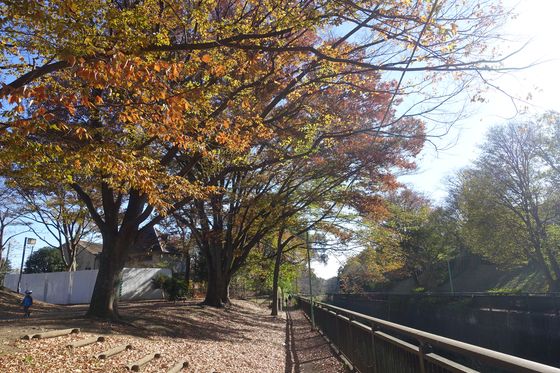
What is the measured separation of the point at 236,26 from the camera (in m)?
8.39

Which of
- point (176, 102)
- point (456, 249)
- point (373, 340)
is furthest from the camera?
point (456, 249)

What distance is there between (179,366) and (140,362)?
86 centimetres

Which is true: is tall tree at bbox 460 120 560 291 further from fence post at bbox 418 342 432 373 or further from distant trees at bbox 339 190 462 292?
fence post at bbox 418 342 432 373

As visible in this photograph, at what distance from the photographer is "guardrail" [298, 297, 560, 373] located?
9.89ft

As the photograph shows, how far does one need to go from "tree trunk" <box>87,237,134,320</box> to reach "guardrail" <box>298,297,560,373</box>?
632cm

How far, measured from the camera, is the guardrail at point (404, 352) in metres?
3.02

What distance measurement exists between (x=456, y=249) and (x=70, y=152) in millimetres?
52179

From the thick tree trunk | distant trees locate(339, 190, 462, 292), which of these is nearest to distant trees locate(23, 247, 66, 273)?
distant trees locate(339, 190, 462, 292)

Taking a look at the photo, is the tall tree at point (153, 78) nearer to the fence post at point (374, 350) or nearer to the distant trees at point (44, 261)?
the fence post at point (374, 350)

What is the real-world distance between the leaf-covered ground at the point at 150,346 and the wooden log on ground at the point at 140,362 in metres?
0.12

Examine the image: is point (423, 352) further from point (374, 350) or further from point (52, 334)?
point (52, 334)

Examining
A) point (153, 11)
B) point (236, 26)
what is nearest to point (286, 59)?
point (236, 26)

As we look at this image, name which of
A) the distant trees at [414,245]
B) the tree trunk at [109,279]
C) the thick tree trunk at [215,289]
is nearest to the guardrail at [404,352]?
the tree trunk at [109,279]

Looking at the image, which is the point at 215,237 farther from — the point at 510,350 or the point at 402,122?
the point at 510,350
